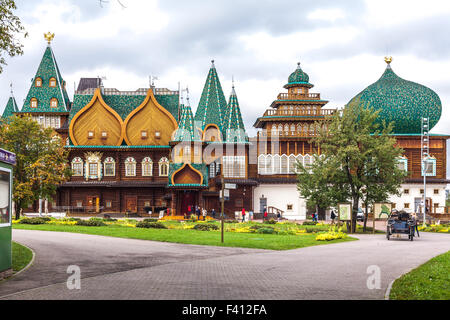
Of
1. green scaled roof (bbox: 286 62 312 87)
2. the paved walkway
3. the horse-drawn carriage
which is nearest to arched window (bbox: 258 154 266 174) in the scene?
green scaled roof (bbox: 286 62 312 87)

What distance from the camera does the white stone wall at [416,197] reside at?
5894 cm

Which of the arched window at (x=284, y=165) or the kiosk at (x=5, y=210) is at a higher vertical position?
the arched window at (x=284, y=165)

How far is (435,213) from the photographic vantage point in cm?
5662

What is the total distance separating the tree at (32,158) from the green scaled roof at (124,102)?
16849mm

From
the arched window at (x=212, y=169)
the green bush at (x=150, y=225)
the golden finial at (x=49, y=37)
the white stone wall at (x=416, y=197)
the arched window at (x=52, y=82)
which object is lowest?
the green bush at (x=150, y=225)

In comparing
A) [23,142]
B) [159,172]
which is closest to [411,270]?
[23,142]

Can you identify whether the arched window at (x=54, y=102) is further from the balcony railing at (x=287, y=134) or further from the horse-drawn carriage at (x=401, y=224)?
the horse-drawn carriage at (x=401, y=224)

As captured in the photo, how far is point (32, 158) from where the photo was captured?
135ft

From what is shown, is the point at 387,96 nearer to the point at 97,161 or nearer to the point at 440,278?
the point at 97,161

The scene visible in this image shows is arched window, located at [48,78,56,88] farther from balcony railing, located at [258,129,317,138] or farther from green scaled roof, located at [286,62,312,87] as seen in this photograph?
green scaled roof, located at [286,62,312,87]

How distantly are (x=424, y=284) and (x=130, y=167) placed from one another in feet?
157

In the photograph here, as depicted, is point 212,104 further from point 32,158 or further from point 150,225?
point 150,225

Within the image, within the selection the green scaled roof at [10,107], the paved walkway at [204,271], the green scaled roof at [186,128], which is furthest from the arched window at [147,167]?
the paved walkway at [204,271]

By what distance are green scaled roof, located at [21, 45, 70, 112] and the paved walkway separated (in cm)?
4002
